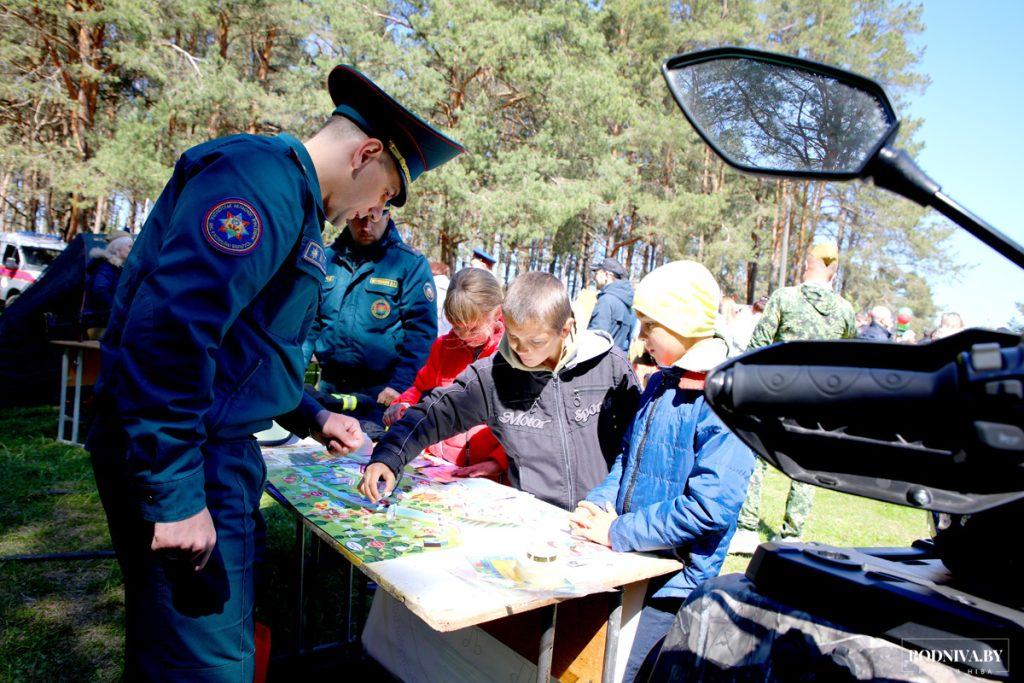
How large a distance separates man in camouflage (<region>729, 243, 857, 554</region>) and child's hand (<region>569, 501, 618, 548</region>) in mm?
2518

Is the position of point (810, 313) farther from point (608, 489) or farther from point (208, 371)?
point (208, 371)

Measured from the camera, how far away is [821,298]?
4.38 metres

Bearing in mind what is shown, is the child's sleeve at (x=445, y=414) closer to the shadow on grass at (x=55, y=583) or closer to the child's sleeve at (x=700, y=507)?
the child's sleeve at (x=700, y=507)

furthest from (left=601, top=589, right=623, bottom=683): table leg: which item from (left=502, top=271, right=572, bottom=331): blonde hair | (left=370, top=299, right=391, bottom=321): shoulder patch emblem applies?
(left=370, top=299, right=391, bottom=321): shoulder patch emblem

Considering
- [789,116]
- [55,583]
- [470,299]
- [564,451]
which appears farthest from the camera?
[55,583]

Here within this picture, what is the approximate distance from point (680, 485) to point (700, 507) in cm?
21

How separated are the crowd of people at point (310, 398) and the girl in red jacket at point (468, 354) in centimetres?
1

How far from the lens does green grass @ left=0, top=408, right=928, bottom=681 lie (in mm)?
2725

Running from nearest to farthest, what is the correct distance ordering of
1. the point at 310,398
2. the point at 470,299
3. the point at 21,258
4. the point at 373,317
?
the point at 310,398
the point at 470,299
the point at 373,317
the point at 21,258

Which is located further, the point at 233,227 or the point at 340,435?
the point at 340,435

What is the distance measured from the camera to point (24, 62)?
17.0 metres

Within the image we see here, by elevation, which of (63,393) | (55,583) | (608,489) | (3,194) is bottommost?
(55,583)

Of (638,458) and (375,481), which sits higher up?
(638,458)

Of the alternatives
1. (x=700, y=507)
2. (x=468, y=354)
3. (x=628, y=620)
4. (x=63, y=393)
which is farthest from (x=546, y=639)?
(x=63, y=393)
